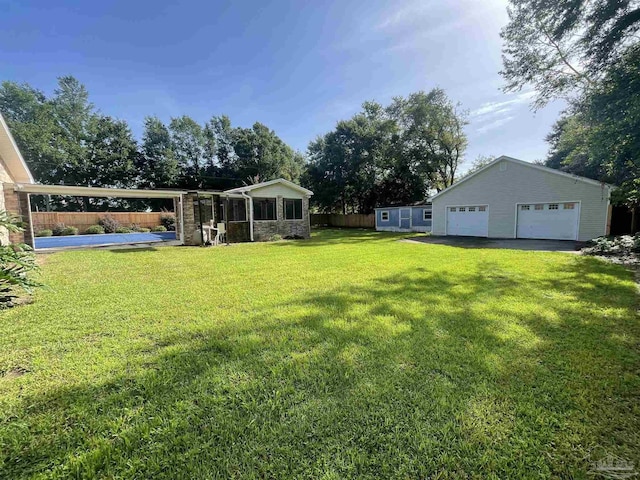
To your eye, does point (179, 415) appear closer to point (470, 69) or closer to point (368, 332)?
point (368, 332)

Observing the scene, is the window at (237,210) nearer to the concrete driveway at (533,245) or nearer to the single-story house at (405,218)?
the concrete driveway at (533,245)

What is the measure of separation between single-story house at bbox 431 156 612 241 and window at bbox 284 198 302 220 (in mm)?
9012

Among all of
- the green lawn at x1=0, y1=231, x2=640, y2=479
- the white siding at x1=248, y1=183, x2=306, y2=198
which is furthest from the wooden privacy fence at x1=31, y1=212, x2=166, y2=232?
the green lawn at x1=0, y1=231, x2=640, y2=479

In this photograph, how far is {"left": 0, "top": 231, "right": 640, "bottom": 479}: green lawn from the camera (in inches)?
62.5

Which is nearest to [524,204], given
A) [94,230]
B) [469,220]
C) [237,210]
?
[469,220]

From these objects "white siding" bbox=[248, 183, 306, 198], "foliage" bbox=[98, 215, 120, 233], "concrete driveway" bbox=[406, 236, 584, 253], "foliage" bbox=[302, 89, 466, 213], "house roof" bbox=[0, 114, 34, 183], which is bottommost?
"concrete driveway" bbox=[406, 236, 584, 253]

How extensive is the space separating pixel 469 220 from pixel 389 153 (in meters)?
12.7

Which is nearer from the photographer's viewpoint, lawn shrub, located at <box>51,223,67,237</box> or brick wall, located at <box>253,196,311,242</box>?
brick wall, located at <box>253,196,311,242</box>

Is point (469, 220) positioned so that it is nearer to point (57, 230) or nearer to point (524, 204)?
point (524, 204)

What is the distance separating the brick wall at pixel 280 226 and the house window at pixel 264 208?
0.76 feet

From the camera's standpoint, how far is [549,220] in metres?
13.1

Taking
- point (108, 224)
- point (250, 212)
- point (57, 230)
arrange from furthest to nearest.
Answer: point (108, 224), point (57, 230), point (250, 212)

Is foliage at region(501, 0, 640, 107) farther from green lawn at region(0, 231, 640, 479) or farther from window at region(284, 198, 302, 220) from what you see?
window at region(284, 198, 302, 220)

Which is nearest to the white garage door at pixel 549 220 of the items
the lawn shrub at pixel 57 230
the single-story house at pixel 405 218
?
the single-story house at pixel 405 218
